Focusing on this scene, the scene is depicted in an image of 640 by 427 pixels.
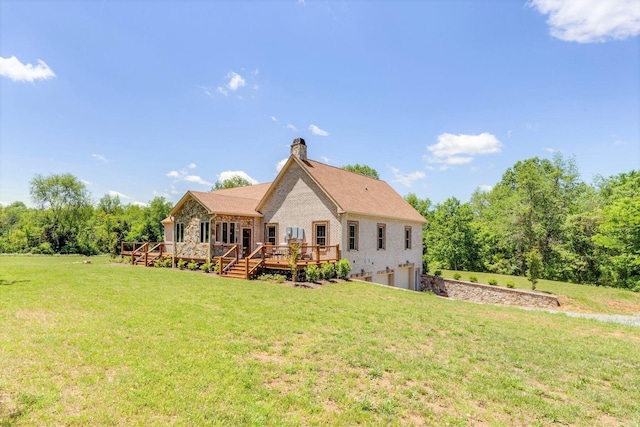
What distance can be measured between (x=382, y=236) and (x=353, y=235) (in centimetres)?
305

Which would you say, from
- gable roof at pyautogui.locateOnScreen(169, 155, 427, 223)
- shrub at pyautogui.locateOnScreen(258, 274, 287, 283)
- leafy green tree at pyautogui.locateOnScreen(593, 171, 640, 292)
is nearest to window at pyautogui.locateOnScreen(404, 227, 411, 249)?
gable roof at pyautogui.locateOnScreen(169, 155, 427, 223)

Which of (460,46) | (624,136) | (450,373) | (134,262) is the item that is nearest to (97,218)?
(134,262)

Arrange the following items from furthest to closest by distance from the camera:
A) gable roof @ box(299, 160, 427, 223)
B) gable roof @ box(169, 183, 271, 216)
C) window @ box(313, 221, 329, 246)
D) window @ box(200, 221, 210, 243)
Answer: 1. window @ box(200, 221, 210, 243)
2. gable roof @ box(169, 183, 271, 216)
3. gable roof @ box(299, 160, 427, 223)
4. window @ box(313, 221, 329, 246)

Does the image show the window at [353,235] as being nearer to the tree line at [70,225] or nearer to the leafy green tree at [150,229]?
the leafy green tree at [150,229]

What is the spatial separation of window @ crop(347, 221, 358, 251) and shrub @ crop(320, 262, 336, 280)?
6.24 feet

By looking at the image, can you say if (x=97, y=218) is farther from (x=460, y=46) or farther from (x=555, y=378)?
(x=555, y=378)

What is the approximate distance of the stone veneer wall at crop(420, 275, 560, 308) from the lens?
1690cm

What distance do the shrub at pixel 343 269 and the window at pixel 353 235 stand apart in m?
1.31

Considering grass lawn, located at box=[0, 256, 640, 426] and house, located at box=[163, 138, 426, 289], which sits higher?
house, located at box=[163, 138, 426, 289]

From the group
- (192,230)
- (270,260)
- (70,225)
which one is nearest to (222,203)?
(192,230)

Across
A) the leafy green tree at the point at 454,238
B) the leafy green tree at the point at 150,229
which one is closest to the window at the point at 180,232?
the leafy green tree at the point at 150,229

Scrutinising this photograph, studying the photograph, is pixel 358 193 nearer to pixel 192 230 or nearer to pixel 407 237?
pixel 407 237

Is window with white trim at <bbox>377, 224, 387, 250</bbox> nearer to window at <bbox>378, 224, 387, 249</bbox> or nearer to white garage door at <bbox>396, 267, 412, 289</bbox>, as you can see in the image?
window at <bbox>378, 224, 387, 249</bbox>

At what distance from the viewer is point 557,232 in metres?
30.4
